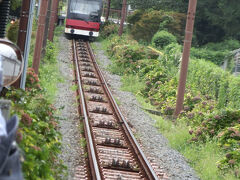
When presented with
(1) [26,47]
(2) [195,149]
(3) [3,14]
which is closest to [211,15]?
(2) [195,149]

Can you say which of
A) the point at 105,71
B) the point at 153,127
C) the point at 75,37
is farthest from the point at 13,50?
the point at 75,37

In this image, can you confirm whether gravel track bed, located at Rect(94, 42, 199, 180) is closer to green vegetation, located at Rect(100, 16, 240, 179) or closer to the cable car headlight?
green vegetation, located at Rect(100, 16, 240, 179)

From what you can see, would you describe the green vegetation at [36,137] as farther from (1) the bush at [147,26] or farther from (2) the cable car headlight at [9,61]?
(1) the bush at [147,26]

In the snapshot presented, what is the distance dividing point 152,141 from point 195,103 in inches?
181

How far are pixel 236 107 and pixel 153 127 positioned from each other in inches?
119

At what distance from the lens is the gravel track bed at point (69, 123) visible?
8777 mm

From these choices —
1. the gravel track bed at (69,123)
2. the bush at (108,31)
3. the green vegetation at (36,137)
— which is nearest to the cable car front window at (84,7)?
the bush at (108,31)

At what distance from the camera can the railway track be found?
8.32m

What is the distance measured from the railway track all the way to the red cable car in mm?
13650

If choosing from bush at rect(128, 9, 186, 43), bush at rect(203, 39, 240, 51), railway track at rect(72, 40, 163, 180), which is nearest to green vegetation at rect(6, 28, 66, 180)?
railway track at rect(72, 40, 163, 180)

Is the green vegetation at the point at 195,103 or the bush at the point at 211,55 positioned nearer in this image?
the green vegetation at the point at 195,103

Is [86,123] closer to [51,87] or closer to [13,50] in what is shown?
[51,87]

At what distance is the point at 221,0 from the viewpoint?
42.4 m

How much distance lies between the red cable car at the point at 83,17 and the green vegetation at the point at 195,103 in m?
5.59
